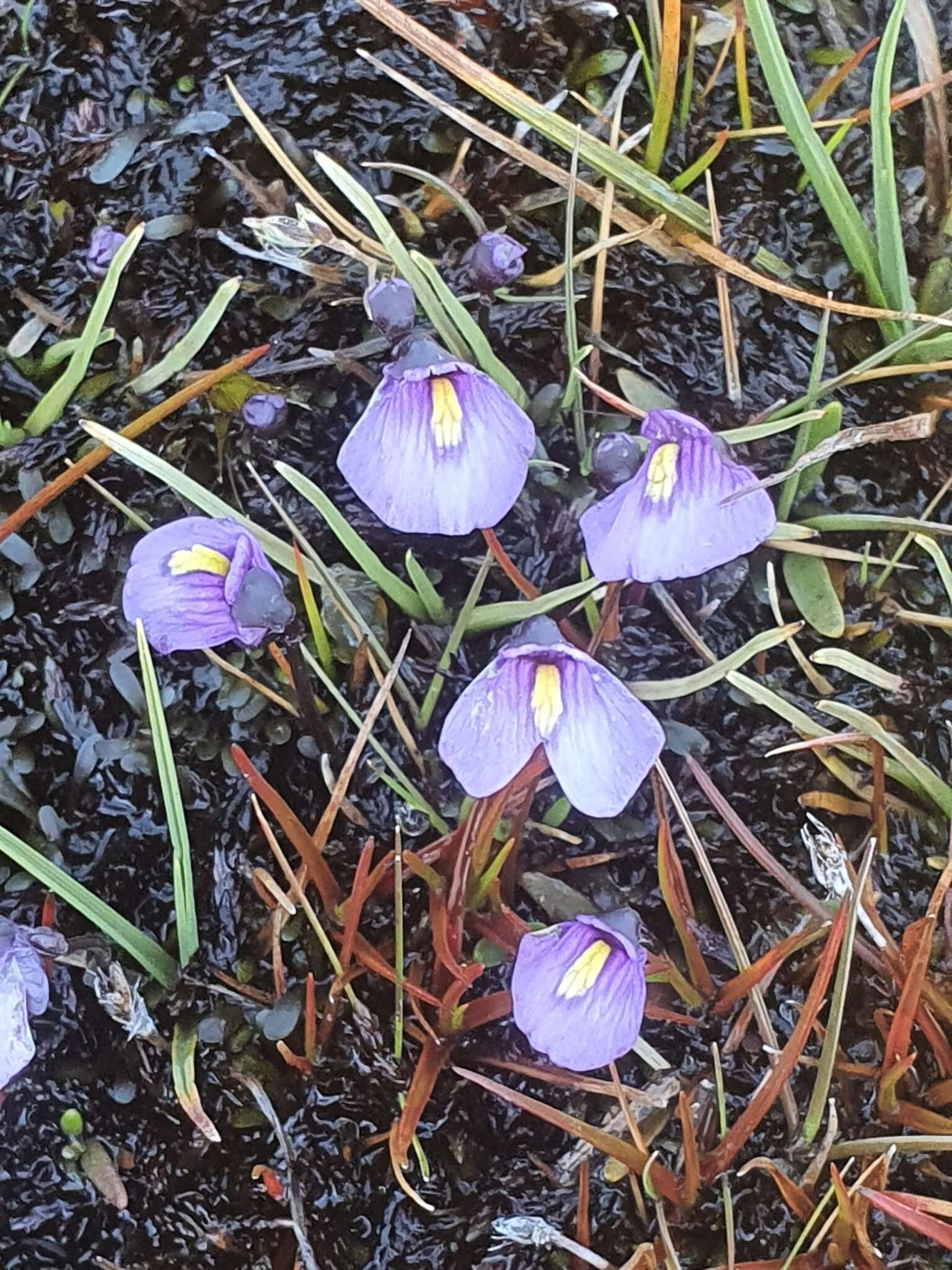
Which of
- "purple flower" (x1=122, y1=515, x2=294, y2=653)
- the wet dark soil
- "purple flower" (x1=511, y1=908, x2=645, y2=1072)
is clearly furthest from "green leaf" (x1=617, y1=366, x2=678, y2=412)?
"purple flower" (x1=511, y1=908, x2=645, y2=1072)

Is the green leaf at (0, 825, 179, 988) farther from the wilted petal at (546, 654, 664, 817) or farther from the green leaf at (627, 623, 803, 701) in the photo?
the green leaf at (627, 623, 803, 701)

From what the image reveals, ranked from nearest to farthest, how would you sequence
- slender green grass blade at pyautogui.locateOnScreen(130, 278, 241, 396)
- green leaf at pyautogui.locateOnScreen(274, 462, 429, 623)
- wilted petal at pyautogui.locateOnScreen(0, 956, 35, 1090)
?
wilted petal at pyautogui.locateOnScreen(0, 956, 35, 1090) < green leaf at pyautogui.locateOnScreen(274, 462, 429, 623) < slender green grass blade at pyautogui.locateOnScreen(130, 278, 241, 396)

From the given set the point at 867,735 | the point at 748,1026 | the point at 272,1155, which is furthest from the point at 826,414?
the point at 272,1155

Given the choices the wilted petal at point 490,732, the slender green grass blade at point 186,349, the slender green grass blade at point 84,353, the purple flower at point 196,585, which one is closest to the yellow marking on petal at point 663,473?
the wilted petal at point 490,732

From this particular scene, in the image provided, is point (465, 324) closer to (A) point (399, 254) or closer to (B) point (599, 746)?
(A) point (399, 254)

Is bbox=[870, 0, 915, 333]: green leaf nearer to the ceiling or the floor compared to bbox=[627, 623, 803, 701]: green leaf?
nearer to the ceiling

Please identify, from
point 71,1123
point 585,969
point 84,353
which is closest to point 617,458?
point 585,969
